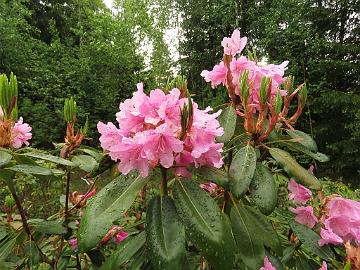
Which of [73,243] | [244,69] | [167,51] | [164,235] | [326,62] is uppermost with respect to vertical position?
[244,69]

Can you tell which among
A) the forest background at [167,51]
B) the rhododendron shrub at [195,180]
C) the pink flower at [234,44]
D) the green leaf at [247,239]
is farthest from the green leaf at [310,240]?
the forest background at [167,51]

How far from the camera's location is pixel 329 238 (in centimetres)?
90

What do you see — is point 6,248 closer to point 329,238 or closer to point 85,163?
point 85,163

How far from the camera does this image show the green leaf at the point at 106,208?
2.36ft

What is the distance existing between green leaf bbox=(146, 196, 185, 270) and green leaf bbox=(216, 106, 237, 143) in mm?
247

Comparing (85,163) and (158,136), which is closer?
(158,136)

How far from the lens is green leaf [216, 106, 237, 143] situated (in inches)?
38.6

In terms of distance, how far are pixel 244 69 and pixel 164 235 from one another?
20.8 inches

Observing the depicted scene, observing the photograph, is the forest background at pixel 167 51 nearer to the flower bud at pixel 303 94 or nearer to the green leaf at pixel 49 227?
the flower bud at pixel 303 94

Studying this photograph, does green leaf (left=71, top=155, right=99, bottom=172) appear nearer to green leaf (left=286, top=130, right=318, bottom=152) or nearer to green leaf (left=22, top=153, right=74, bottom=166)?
green leaf (left=22, top=153, right=74, bottom=166)

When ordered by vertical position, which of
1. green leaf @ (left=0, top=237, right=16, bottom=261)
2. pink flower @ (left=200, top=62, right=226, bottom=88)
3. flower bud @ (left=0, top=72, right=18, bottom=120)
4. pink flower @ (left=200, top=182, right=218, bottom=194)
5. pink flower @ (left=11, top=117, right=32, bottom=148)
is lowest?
green leaf @ (left=0, top=237, right=16, bottom=261)

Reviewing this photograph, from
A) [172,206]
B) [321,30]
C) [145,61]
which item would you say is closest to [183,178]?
[172,206]

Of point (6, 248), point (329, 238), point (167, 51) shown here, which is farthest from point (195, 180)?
point (167, 51)

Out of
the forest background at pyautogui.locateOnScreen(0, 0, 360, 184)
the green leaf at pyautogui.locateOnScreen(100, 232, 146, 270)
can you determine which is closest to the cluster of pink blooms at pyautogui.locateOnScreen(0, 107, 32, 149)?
the green leaf at pyautogui.locateOnScreen(100, 232, 146, 270)
